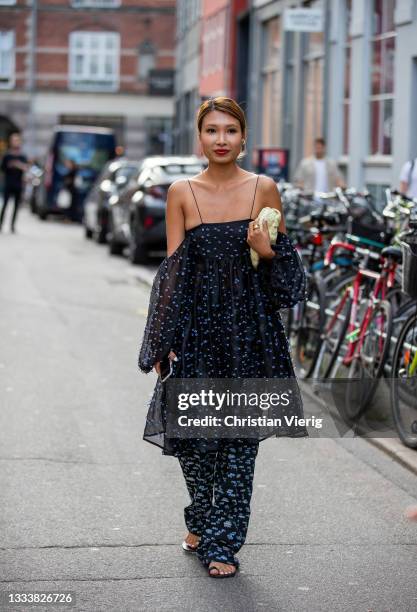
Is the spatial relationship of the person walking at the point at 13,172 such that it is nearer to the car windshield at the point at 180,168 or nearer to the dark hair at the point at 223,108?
A: the car windshield at the point at 180,168

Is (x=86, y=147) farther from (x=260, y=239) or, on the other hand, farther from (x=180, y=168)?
(x=260, y=239)

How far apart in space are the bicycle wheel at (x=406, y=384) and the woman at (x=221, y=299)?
2.56 meters

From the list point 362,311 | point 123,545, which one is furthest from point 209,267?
point 362,311

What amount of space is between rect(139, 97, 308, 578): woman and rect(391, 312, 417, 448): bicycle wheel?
2.56 m

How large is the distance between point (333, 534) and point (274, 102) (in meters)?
22.1

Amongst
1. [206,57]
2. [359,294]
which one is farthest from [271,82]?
[359,294]

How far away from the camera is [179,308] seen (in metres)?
5.68

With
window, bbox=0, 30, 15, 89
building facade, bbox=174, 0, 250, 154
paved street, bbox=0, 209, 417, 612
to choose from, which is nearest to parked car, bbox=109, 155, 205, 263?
building facade, bbox=174, 0, 250, 154

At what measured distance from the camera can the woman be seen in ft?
18.5

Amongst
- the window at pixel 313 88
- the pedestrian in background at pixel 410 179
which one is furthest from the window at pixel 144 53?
the pedestrian in background at pixel 410 179

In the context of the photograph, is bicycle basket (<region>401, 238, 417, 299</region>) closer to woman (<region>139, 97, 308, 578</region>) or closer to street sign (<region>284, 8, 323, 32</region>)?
woman (<region>139, 97, 308, 578</region>)

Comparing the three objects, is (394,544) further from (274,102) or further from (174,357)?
(274,102)

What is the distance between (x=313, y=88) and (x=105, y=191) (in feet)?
13.5

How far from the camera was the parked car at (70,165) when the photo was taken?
37.4 meters
